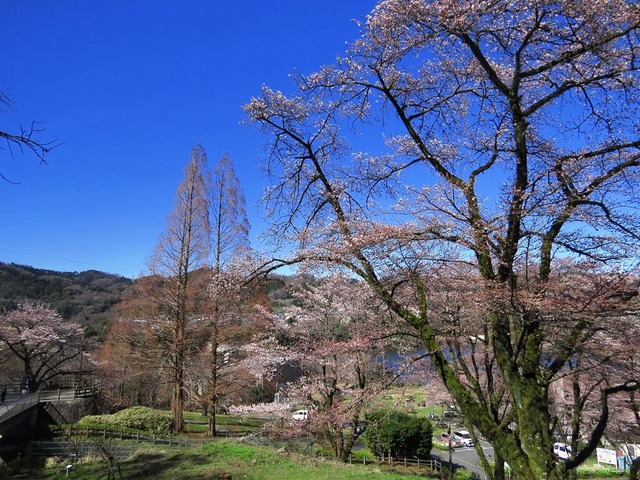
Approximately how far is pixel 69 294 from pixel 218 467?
5434cm

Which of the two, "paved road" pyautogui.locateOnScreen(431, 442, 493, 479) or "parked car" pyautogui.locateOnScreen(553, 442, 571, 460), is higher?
"parked car" pyautogui.locateOnScreen(553, 442, 571, 460)

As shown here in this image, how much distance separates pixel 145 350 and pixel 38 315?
9.30m

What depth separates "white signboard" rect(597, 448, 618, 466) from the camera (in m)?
24.8

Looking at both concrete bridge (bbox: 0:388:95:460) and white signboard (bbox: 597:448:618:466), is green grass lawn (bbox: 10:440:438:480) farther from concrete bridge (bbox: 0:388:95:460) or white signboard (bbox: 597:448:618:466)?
white signboard (bbox: 597:448:618:466)

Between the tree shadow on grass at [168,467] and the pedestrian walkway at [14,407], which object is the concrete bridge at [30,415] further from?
the tree shadow on grass at [168,467]

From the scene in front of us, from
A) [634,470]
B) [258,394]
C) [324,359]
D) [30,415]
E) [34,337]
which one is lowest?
[258,394]

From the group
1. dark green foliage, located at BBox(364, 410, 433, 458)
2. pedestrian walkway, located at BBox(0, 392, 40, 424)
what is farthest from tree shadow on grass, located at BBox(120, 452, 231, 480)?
dark green foliage, located at BBox(364, 410, 433, 458)

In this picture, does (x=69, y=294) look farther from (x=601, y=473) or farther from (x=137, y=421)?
(x=601, y=473)

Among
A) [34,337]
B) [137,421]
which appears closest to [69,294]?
[34,337]

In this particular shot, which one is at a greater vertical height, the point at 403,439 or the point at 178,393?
the point at 178,393

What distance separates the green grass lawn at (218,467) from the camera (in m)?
7.84

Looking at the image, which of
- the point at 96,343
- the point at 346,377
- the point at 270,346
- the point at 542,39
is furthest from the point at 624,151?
the point at 96,343

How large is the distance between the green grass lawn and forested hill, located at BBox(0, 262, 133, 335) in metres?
26.8

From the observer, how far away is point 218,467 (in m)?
8.48
